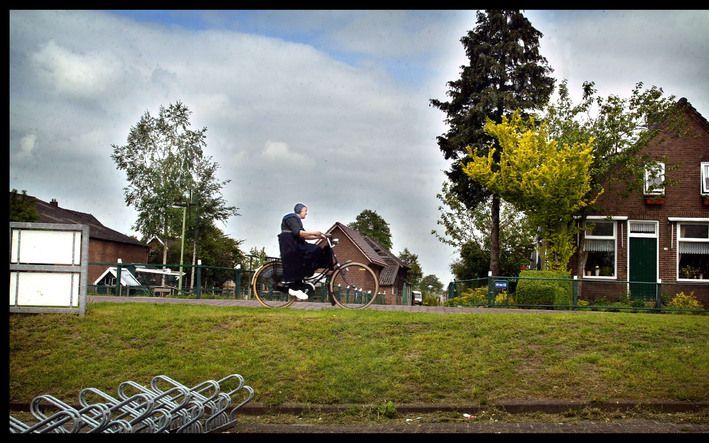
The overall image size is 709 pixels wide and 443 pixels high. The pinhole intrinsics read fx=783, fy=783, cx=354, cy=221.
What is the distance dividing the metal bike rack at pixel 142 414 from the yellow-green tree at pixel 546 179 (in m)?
17.1

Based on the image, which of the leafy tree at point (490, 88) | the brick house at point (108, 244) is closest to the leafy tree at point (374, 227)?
the brick house at point (108, 244)

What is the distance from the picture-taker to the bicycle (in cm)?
1588

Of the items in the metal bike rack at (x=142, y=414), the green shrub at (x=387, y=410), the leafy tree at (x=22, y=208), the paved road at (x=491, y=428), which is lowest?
the paved road at (x=491, y=428)

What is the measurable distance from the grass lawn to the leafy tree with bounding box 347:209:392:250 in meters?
48.9

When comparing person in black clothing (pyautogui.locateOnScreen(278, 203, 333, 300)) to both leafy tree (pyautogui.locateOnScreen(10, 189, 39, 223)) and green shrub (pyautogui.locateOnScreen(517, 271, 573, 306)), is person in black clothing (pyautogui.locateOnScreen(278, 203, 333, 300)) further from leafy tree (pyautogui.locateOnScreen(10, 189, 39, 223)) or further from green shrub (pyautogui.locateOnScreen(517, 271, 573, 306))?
green shrub (pyautogui.locateOnScreen(517, 271, 573, 306))

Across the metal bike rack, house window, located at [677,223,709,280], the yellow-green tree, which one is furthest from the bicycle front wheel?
house window, located at [677,223,709,280]

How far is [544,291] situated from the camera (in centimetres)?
2191

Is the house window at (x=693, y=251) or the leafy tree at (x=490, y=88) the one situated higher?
the leafy tree at (x=490, y=88)

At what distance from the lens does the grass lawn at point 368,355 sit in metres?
11.1

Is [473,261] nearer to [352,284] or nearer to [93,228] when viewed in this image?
[352,284]

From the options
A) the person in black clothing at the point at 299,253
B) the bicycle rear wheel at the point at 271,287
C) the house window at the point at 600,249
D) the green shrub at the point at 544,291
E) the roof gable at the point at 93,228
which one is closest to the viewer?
the person in black clothing at the point at 299,253

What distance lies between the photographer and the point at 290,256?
15.6 metres

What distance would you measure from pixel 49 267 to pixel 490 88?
26664 mm

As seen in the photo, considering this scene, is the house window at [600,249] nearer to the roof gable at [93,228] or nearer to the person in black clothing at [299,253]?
the person in black clothing at [299,253]
